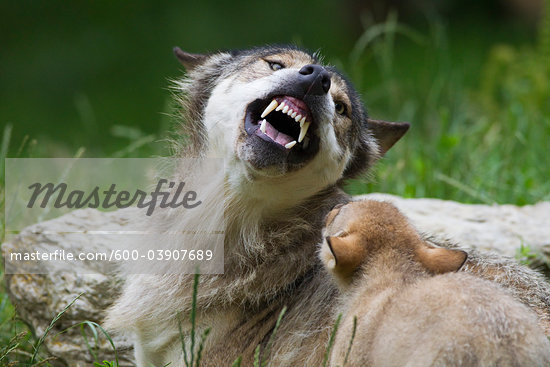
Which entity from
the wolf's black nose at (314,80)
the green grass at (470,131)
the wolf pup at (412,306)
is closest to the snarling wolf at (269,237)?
the wolf's black nose at (314,80)

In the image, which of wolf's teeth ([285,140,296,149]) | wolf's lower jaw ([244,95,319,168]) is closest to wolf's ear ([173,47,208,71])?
wolf's lower jaw ([244,95,319,168])

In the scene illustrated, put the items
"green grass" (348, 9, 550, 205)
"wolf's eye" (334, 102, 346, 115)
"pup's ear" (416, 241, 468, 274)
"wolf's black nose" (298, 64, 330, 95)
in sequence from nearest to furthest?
"pup's ear" (416, 241, 468, 274), "wolf's black nose" (298, 64, 330, 95), "wolf's eye" (334, 102, 346, 115), "green grass" (348, 9, 550, 205)

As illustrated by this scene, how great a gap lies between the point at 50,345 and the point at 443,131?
12.7 ft

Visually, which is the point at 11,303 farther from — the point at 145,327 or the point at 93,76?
the point at 93,76

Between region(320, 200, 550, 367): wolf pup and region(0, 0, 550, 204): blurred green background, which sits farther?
region(0, 0, 550, 204): blurred green background

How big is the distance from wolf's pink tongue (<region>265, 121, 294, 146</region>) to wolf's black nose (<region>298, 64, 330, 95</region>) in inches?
9.4

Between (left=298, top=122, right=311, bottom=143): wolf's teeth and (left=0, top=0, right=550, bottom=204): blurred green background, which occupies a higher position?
(left=298, top=122, right=311, bottom=143): wolf's teeth

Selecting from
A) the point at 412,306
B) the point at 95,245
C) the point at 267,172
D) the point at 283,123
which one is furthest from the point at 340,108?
the point at 95,245

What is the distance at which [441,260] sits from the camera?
3.64 m

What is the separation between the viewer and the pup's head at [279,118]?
3.99m

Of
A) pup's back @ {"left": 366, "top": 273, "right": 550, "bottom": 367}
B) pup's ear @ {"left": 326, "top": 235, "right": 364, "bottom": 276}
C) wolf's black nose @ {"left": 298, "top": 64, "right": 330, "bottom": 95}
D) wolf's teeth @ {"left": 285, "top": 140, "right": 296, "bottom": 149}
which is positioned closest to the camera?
pup's back @ {"left": 366, "top": 273, "right": 550, "bottom": 367}

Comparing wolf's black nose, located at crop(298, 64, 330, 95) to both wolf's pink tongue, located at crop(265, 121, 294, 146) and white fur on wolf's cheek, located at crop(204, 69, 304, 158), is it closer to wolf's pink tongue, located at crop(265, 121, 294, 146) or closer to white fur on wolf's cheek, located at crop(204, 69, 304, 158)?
white fur on wolf's cheek, located at crop(204, 69, 304, 158)

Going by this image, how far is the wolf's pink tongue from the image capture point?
13.0 ft

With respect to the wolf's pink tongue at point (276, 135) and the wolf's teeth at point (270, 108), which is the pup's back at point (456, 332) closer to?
the wolf's pink tongue at point (276, 135)
